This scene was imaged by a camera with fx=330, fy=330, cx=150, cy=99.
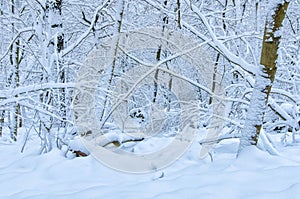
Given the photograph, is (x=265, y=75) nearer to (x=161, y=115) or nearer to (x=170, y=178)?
(x=170, y=178)

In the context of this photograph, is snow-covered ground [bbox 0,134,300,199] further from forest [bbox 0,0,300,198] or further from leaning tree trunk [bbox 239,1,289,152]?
leaning tree trunk [bbox 239,1,289,152]

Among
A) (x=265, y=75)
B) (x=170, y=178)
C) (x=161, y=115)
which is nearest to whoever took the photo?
(x=170, y=178)

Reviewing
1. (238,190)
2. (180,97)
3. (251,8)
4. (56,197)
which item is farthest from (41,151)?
(251,8)

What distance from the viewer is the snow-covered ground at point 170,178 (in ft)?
7.32

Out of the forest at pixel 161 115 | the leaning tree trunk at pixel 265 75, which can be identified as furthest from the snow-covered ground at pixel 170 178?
the leaning tree trunk at pixel 265 75

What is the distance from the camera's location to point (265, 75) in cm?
290

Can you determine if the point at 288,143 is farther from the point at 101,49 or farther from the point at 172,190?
the point at 101,49

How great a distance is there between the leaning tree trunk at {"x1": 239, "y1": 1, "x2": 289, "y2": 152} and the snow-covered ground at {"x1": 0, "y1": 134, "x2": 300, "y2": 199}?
0.16 m

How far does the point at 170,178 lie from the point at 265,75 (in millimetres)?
1219

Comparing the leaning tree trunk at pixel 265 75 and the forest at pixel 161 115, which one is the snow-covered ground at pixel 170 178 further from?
the leaning tree trunk at pixel 265 75

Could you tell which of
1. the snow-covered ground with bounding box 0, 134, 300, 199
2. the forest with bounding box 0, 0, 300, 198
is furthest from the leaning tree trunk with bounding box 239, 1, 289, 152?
the snow-covered ground with bounding box 0, 134, 300, 199

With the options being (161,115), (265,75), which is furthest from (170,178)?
(161,115)

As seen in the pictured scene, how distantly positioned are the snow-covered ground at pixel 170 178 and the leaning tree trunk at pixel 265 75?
0.16m

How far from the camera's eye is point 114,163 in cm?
348
